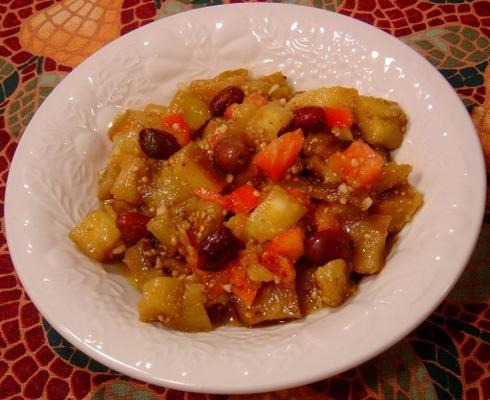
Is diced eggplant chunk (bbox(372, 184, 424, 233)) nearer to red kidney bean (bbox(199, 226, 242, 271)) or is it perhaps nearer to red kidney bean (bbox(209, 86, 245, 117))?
red kidney bean (bbox(199, 226, 242, 271))

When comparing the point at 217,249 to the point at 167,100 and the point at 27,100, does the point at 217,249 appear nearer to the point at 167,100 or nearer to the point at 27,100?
Answer: the point at 167,100

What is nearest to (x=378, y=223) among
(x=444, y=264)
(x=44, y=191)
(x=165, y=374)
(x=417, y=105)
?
(x=444, y=264)

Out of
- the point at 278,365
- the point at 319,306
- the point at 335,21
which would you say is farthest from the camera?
the point at 335,21

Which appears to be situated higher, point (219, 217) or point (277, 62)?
point (277, 62)

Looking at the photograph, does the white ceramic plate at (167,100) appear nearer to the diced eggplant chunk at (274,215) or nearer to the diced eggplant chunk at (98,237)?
the diced eggplant chunk at (98,237)

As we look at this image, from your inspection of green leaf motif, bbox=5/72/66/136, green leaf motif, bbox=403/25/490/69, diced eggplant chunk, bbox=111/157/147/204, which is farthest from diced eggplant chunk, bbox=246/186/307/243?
green leaf motif, bbox=5/72/66/136

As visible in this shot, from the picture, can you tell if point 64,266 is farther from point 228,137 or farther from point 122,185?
point 228,137
